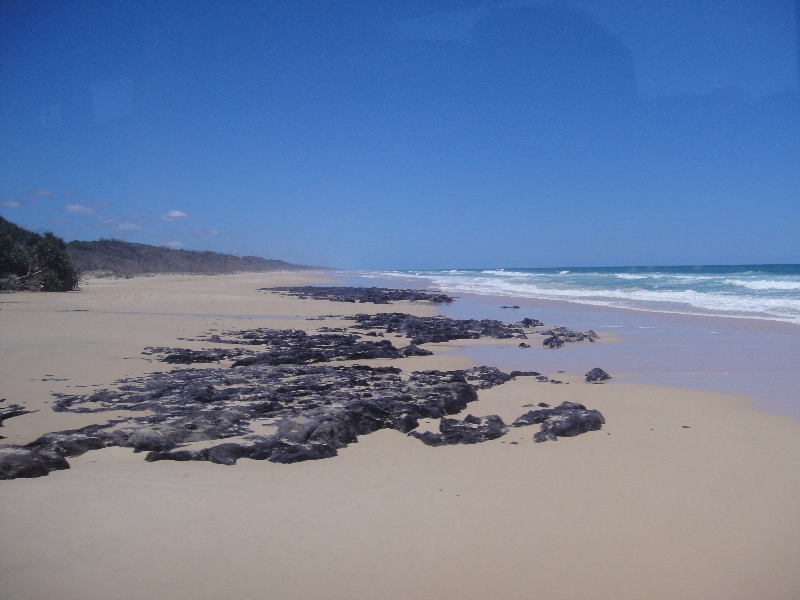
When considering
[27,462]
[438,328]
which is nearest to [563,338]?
[438,328]

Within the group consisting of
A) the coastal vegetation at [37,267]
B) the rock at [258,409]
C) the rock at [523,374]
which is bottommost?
the rock at [523,374]

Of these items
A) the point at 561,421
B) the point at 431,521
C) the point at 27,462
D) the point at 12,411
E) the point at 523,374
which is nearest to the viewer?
the point at 431,521

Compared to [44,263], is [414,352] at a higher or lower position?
lower

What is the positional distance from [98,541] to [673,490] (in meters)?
4.06

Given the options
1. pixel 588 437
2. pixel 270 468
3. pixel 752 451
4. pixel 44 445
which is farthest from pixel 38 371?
pixel 752 451

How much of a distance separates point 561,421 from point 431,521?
7.73 ft

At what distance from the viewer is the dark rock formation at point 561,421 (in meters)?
5.32

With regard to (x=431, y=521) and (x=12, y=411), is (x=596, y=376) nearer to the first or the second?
(x=431, y=521)

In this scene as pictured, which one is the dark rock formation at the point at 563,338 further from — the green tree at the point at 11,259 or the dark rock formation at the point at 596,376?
the green tree at the point at 11,259

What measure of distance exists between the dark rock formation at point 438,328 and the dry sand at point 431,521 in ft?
24.8

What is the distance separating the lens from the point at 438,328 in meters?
14.6

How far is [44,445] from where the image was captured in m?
4.53

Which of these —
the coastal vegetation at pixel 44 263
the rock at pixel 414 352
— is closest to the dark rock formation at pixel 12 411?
the rock at pixel 414 352

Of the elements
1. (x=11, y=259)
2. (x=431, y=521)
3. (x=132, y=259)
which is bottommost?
(x=431, y=521)
